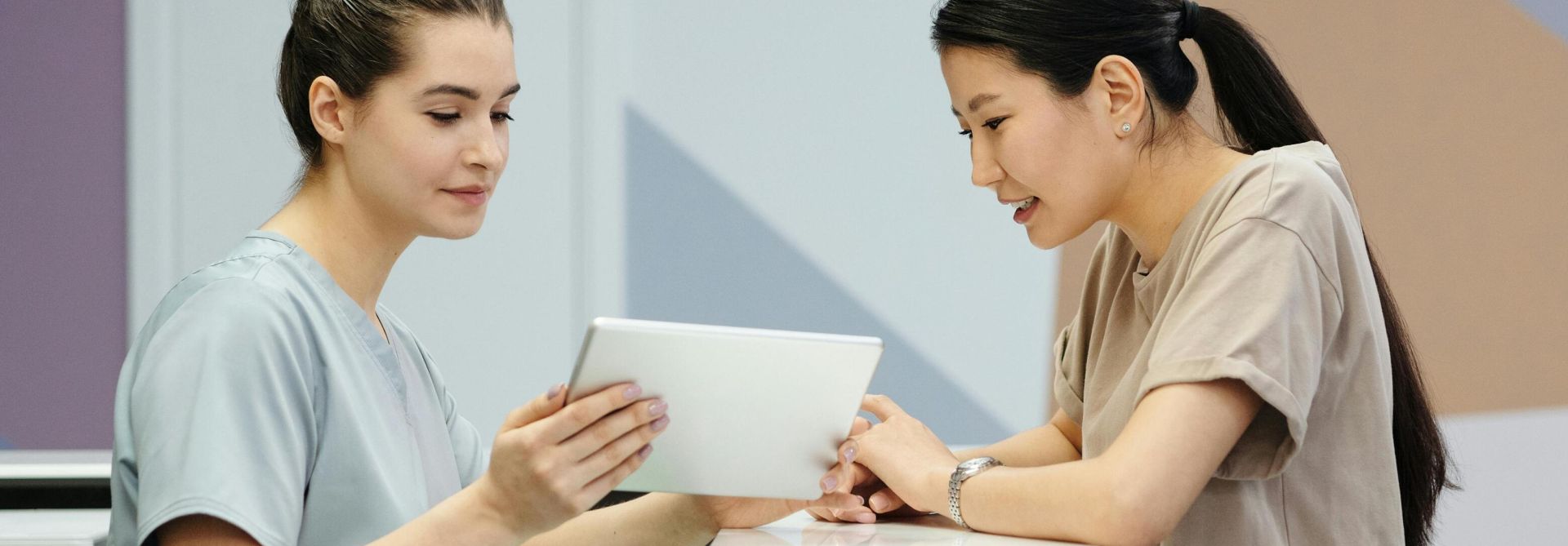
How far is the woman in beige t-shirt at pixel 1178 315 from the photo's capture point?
103 cm

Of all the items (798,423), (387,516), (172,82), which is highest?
(172,82)

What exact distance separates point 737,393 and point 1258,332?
1.39 feet

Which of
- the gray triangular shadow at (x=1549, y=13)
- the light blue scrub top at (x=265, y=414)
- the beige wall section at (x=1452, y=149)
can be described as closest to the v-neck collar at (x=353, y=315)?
the light blue scrub top at (x=265, y=414)

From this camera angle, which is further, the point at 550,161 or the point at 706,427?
the point at 550,161

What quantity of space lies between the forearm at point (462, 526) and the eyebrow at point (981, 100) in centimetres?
61

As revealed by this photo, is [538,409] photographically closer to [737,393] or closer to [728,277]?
[737,393]

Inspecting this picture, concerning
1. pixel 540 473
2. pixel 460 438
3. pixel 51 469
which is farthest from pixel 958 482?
pixel 51 469

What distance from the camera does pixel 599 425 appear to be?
0.95 metres

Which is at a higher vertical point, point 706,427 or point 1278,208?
point 1278,208

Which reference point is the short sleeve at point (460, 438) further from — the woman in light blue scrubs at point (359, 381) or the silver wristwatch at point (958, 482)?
the silver wristwatch at point (958, 482)

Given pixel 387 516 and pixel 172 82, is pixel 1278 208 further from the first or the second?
pixel 172 82

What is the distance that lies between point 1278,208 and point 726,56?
5.93 feet

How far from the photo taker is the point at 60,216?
2.61m

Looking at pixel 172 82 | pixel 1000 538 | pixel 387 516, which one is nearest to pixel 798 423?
pixel 1000 538
